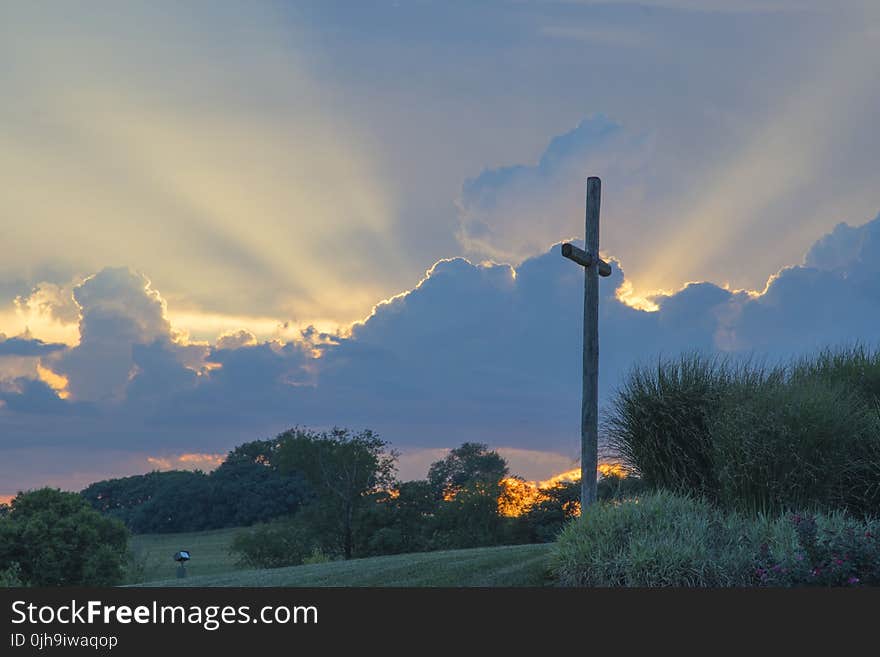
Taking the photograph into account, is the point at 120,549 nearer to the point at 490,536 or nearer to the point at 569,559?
the point at 490,536

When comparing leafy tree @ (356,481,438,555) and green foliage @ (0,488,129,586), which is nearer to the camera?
green foliage @ (0,488,129,586)

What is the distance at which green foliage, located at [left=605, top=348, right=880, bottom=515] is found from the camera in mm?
15289

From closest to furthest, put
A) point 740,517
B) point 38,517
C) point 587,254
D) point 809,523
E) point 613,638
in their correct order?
point 613,638 < point 809,523 < point 740,517 < point 587,254 < point 38,517

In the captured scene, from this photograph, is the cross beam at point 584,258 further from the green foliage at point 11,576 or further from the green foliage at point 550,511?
the green foliage at point 11,576

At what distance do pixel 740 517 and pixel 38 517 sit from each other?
25.3 metres

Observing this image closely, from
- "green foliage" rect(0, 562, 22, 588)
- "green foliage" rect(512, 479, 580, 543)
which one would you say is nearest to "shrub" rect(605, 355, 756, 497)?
"green foliage" rect(512, 479, 580, 543)

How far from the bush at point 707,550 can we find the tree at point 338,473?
2460 centimetres

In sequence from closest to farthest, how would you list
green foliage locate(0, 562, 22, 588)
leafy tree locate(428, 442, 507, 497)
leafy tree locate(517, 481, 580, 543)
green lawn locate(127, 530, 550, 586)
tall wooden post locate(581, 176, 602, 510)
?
green lawn locate(127, 530, 550, 586) → tall wooden post locate(581, 176, 602, 510) → green foliage locate(0, 562, 22, 588) → leafy tree locate(517, 481, 580, 543) → leafy tree locate(428, 442, 507, 497)

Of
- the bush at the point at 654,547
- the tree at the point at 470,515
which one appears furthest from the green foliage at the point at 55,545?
the bush at the point at 654,547

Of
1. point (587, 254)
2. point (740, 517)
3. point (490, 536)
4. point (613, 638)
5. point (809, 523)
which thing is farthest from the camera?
point (490, 536)

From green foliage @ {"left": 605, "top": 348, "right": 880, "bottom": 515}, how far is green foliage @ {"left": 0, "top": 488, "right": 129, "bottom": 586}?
2106 cm

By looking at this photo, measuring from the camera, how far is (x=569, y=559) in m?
13.5

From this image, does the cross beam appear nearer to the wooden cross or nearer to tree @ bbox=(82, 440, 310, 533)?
the wooden cross

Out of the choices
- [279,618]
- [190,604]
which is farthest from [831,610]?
[190,604]
